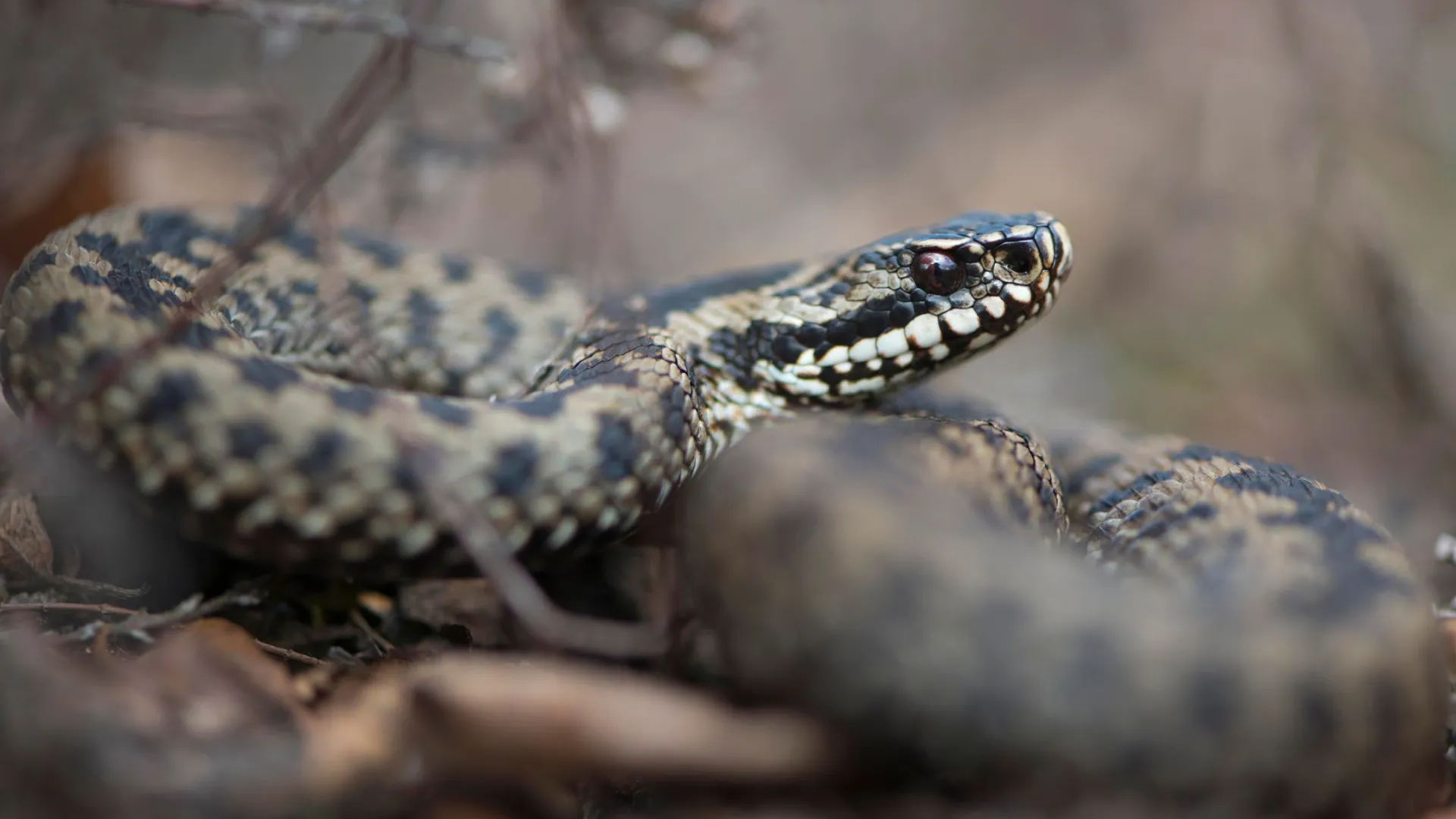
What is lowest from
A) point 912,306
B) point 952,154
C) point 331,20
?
point 912,306

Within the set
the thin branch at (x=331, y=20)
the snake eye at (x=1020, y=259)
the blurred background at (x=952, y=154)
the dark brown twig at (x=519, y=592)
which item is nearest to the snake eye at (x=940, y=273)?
the snake eye at (x=1020, y=259)

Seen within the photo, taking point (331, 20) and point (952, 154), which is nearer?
point (331, 20)

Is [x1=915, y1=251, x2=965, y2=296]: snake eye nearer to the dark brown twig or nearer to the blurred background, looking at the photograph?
the blurred background

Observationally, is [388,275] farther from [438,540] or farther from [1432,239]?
[1432,239]

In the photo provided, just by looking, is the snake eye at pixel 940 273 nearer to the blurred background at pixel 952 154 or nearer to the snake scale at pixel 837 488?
the snake scale at pixel 837 488

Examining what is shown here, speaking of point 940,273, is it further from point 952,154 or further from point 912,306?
point 952,154

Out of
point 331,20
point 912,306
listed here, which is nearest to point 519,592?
point 912,306

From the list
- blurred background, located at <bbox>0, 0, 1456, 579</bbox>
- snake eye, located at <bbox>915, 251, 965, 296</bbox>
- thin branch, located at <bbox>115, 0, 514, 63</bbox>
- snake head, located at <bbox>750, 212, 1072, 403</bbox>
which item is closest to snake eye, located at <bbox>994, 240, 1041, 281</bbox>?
snake head, located at <bbox>750, 212, 1072, 403</bbox>
